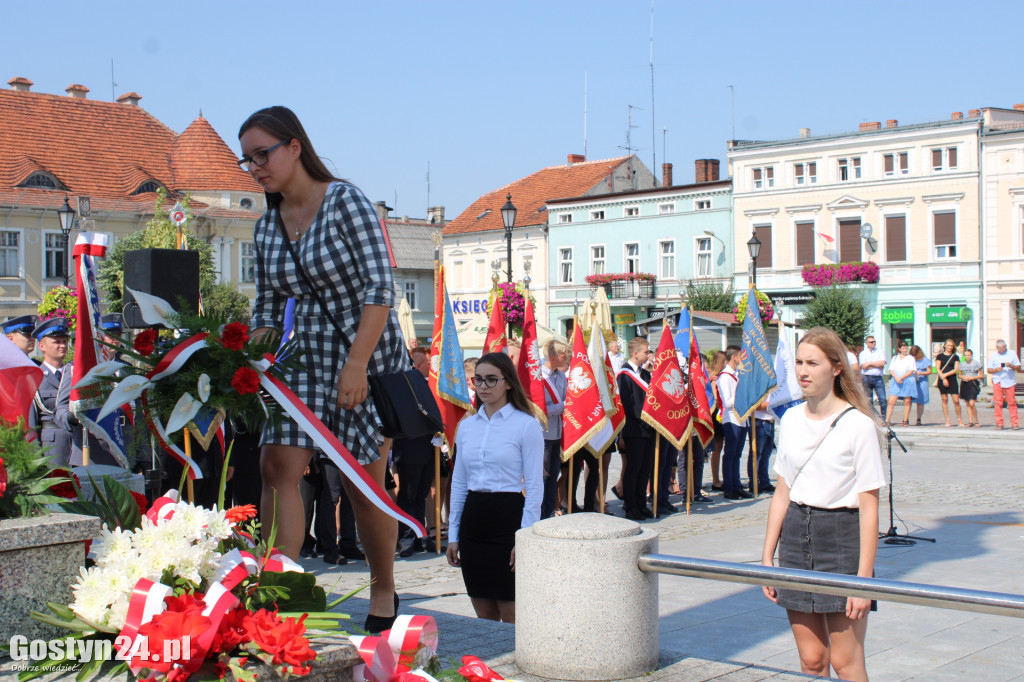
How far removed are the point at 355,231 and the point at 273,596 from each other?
158 centimetres

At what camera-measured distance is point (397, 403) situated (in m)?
4.50

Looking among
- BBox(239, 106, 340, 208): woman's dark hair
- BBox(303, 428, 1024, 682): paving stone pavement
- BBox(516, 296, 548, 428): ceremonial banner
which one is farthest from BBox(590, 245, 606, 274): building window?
BBox(239, 106, 340, 208): woman's dark hair

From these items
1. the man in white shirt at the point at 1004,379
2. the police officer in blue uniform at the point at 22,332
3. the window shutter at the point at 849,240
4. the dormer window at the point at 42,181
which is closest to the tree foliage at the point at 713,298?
the window shutter at the point at 849,240

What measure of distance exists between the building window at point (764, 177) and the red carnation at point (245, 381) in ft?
163

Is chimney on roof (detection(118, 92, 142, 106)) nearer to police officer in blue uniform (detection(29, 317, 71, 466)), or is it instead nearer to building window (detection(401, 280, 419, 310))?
building window (detection(401, 280, 419, 310))

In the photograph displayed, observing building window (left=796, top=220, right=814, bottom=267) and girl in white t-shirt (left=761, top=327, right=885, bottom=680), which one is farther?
building window (left=796, top=220, right=814, bottom=267)

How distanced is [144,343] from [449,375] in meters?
7.37

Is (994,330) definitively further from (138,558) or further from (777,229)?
(138,558)

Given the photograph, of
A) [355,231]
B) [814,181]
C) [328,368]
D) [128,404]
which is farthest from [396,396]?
[814,181]

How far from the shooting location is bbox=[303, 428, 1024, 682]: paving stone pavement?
204 inches

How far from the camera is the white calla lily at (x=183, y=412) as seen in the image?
3.74m

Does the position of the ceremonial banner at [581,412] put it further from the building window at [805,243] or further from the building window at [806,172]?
the building window at [806,172]

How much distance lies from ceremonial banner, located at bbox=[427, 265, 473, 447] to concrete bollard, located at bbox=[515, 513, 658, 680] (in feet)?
21.2

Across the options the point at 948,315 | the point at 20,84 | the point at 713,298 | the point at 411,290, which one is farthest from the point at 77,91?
the point at 948,315
